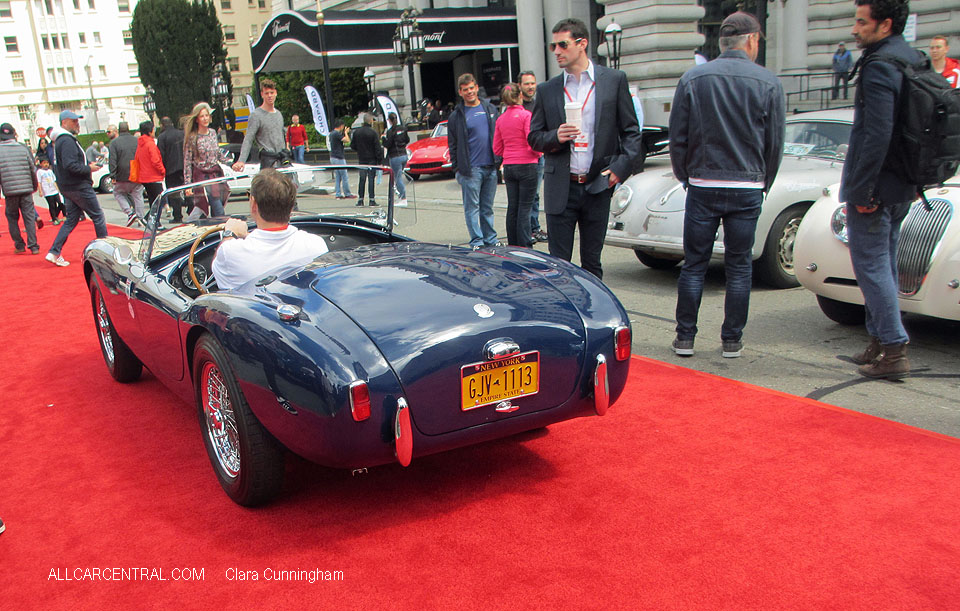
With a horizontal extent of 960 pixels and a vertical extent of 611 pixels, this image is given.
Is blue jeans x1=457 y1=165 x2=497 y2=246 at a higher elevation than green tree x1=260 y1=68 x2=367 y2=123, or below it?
below

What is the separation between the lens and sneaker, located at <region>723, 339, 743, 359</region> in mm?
4805

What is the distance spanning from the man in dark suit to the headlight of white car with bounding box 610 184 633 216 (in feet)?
5.97

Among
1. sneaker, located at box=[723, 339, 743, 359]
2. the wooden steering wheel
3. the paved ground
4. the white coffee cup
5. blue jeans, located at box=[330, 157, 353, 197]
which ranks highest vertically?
the white coffee cup

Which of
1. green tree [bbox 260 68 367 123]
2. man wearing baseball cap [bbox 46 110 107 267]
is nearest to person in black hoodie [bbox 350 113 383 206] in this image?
man wearing baseball cap [bbox 46 110 107 267]

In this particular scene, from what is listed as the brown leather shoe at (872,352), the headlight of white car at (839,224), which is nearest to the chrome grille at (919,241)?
the headlight of white car at (839,224)

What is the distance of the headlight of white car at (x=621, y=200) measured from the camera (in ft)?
23.2

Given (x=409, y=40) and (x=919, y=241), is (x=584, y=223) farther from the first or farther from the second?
(x=409, y=40)

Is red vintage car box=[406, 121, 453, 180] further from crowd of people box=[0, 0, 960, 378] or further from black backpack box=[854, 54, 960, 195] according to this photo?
black backpack box=[854, 54, 960, 195]

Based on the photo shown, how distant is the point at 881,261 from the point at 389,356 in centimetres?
281

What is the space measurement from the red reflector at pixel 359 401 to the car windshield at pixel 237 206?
1.73 metres

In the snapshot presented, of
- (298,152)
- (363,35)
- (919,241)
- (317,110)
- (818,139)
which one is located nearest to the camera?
(919,241)

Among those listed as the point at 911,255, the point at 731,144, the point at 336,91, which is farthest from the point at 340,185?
the point at 336,91

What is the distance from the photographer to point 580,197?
205 inches

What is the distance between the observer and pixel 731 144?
4.46m
